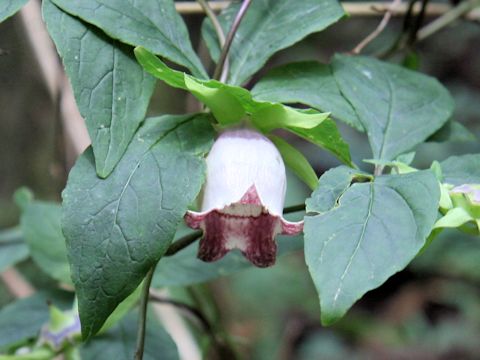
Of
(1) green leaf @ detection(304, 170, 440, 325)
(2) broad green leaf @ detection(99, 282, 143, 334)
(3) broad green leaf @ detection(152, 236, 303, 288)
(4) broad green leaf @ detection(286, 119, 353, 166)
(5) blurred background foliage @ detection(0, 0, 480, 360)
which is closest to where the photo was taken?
(1) green leaf @ detection(304, 170, 440, 325)

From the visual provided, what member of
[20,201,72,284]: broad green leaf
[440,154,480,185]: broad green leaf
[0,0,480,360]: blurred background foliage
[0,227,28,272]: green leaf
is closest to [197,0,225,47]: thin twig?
[440,154,480,185]: broad green leaf

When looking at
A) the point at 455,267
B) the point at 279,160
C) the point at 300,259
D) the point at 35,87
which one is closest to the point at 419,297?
the point at 455,267

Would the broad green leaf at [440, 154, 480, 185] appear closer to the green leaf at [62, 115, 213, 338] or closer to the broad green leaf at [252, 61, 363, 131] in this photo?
the broad green leaf at [252, 61, 363, 131]

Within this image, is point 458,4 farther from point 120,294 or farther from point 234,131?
point 120,294

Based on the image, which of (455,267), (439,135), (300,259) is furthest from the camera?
(300,259)

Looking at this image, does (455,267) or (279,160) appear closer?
(279,160)

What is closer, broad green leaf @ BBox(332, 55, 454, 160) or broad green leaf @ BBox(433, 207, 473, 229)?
broad green leaf @ BBox(433, 207, 473, 229)

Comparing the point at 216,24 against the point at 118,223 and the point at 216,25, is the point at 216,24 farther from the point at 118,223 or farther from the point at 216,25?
the point at 118,223
